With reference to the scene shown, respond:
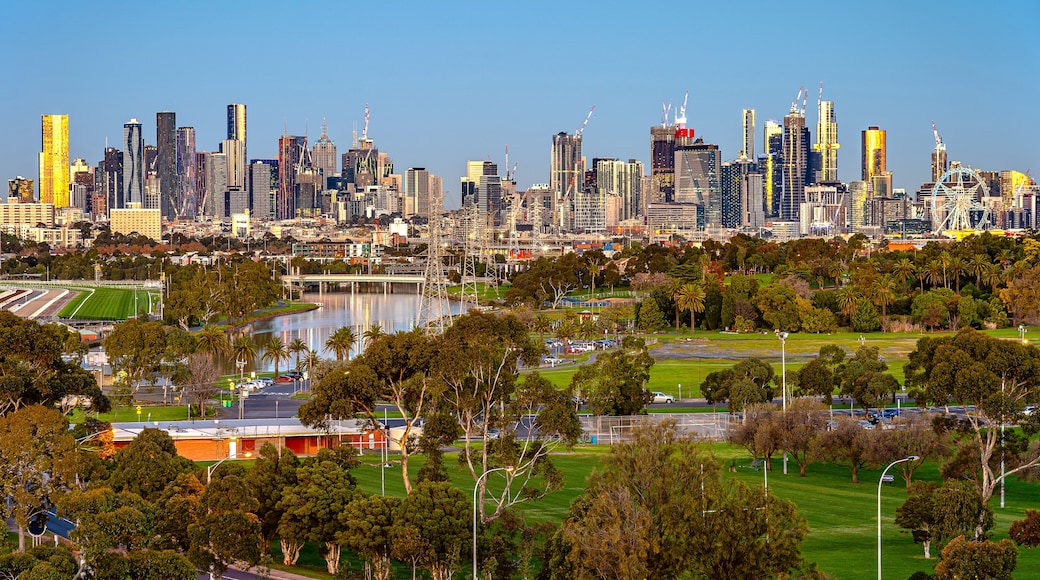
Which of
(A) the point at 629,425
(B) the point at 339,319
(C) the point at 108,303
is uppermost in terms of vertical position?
(C) the point at 108,303

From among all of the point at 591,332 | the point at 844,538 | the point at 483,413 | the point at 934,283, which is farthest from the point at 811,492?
the point at 934,283

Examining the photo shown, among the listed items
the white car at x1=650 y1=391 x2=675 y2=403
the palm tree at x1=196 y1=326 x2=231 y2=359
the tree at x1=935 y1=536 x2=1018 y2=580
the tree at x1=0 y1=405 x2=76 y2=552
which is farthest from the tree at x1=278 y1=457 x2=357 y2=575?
the palm tree at x1=196 y1=326 x2=231 y2=359

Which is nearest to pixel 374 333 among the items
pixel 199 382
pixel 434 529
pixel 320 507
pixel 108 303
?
pixel 199 382

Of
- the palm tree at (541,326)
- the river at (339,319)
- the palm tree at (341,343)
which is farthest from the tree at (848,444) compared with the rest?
the palm tree at (541,326)

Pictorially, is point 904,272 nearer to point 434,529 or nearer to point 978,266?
point 978,266

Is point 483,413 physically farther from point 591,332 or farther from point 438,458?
point 591,332

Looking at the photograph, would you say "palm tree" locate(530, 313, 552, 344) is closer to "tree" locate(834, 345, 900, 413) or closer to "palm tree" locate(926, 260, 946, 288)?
"palm tree" locate(926, 260, 946, 288)
